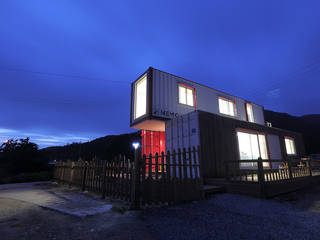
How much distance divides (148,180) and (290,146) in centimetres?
1630

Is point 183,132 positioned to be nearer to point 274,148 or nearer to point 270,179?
point 270,179

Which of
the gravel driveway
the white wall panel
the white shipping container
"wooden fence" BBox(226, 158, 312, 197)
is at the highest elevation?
the white wall panel

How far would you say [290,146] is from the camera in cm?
1541

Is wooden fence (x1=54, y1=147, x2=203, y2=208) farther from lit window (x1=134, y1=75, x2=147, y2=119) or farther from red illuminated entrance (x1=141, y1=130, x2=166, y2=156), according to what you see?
red illuminated entrance (x1=141, y1=130, x2=166, y2=156)

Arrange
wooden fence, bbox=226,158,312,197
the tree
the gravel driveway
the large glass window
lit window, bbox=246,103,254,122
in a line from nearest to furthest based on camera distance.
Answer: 1. the gravel driveway
2. wooden fence, bbox=226,158,312,197
3. the large glass window
4. lit window, bbox=246,103,254,122
5. the tree

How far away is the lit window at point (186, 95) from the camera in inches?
498

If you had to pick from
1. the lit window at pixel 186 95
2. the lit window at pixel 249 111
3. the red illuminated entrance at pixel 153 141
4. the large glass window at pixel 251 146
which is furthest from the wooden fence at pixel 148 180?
the lit window at pixel 249 111

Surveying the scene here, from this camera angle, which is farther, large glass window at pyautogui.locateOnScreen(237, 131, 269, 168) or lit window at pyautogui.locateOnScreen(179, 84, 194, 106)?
lit window at pyautogui.locateOnScreen(179, 84, 194, 106)

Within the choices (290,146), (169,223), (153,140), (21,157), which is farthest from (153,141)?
(21,157)

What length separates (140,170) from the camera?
526 centimetres

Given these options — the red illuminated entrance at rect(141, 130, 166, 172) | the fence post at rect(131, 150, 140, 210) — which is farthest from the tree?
the fence post at rect(131, 150, 140, 210)

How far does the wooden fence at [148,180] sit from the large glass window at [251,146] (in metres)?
6.01

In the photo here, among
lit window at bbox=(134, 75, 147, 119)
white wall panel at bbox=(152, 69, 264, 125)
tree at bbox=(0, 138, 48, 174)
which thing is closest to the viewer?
A: white wall panel at bbox=(152, 69, 264, 125)

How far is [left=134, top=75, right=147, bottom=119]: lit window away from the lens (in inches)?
470
